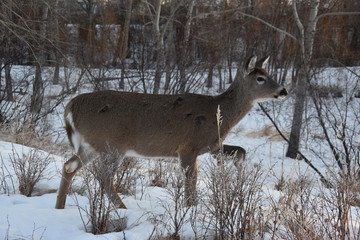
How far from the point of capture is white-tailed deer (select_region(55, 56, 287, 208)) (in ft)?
14.5

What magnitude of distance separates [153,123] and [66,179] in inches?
47.5

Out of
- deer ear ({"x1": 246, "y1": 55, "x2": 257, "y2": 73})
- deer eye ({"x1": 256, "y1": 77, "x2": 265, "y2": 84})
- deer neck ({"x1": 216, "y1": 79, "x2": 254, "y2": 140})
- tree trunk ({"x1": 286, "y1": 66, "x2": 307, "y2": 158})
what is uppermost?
deer ear ({"x1": 246, "y1": 55, "x2": 257, "y2": 73})

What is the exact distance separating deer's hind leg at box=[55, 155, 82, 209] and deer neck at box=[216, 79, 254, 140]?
1969 millimetres

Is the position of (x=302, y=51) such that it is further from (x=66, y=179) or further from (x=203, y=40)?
(x=66, y=179)

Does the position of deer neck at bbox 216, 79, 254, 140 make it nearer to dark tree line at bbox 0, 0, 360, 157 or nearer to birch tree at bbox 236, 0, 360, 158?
dark tree line at bbox 0, 0, 360, 157

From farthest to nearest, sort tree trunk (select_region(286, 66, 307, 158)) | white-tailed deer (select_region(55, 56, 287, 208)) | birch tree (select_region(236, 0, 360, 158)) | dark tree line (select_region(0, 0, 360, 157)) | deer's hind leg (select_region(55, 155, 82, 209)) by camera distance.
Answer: tree trunk (select_region(286, 66, 307, 158))
dark tree line (select_region(0, 0, 360, 157))
birch tree (select_region(236, 0, 360, 158))
white-tailed deer (select_region(55, 56, 287, 208))
deer's hind leg (select_region(55, 155, 82, 209))

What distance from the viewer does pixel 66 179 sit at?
4230mm

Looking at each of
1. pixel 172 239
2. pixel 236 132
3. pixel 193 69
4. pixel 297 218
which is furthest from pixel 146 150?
pixel 236 132

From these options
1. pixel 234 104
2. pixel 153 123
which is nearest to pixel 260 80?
pixel 234 104

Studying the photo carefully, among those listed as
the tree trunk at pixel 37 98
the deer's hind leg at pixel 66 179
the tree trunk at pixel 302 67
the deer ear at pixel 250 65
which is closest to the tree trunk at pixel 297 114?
the tree trunk at pixel 302 67

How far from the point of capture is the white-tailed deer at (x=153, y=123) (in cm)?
441

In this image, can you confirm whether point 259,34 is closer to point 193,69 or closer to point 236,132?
point 236,132

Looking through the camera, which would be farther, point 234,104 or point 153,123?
point 234,104

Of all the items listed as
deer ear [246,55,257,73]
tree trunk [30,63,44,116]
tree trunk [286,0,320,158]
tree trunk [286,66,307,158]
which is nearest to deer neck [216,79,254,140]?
deer ear [246,55,257,73]
